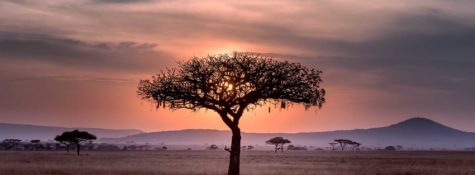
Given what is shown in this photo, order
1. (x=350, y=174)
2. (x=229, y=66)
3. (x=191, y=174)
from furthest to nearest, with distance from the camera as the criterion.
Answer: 1. (x=350, y=174)
2. (x=191, y=174)
3. (x=229, y=66)

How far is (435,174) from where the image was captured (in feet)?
217

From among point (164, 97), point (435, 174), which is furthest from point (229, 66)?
point (435, 174)

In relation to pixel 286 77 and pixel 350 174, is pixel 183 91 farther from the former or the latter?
pixel 350 174

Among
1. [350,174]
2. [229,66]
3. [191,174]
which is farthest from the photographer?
[350,174]

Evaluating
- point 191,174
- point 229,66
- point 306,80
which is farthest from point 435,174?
point 229,66

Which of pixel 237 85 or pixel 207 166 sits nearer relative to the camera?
pixel 237 85

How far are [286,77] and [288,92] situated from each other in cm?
111

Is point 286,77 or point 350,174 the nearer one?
point 286,77

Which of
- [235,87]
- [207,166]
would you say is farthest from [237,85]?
[207,166]

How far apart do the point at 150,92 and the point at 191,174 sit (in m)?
→ 16.9

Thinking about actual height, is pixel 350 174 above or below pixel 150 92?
below

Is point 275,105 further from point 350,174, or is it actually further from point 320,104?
point 350,174

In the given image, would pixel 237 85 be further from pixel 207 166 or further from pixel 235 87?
pixel 207 166

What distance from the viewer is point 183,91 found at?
44719 mm
